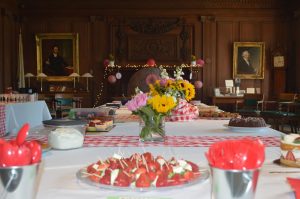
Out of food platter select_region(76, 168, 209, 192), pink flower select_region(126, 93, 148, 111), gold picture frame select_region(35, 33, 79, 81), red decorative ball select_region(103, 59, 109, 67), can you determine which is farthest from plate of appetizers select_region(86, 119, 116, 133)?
gold picture frame select_region(35, 33, 79, 81)

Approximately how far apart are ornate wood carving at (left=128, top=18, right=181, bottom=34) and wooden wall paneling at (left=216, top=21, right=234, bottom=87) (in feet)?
3.95

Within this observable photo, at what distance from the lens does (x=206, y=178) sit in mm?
1089

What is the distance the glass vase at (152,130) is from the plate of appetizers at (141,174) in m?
0.77

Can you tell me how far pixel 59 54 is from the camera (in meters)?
10.3

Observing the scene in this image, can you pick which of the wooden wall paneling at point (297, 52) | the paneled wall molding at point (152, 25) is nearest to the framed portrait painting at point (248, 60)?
the wooden wall paneling at point (297, 52)

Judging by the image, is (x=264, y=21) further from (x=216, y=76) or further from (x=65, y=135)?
(x=65, y=135)

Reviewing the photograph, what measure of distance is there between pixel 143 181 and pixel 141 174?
0.02 meters

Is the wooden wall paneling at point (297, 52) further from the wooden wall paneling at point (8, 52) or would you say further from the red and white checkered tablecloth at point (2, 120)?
the red and white checkered tablecloth at point (2, 120)

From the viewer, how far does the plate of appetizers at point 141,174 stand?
0.98 metres

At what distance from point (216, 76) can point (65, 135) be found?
354 inches

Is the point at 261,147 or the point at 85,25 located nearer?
the point at 261,147

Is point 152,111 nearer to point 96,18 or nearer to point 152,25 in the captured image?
point 152,25

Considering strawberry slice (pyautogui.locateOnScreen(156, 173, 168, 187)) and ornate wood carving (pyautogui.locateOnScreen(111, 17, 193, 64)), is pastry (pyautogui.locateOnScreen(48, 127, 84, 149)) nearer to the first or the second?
strawberry slice (pyautogui.locateOnScreen(156, 173, 168, 187))

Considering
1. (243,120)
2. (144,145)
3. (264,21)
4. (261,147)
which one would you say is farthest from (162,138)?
(264,21)
